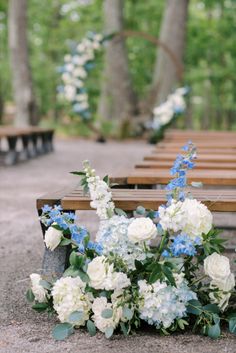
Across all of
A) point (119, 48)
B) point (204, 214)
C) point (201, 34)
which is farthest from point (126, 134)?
point (204, 214)

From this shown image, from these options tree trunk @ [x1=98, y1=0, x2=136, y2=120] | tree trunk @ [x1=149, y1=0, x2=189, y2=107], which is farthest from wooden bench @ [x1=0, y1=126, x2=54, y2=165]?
tree trunk @ [x1=98, y1=0, x2=136, y2=120]

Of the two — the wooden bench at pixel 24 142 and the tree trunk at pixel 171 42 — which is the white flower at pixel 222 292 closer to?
the wooden bench at pixel 24 142

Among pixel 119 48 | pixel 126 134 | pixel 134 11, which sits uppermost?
pixel 134 11

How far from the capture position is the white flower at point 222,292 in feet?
9.62

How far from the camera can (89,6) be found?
29875 mm

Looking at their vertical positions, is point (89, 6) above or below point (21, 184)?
above

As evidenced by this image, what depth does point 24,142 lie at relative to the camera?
1251cm

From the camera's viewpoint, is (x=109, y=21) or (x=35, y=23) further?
(x=35, y=23)

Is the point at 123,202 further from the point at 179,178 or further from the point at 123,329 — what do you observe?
the point at 123,329

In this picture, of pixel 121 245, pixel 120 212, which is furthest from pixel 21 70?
pixel 121 245

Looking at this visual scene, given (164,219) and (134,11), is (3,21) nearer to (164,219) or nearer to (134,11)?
(134,11)

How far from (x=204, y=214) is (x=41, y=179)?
6575mm

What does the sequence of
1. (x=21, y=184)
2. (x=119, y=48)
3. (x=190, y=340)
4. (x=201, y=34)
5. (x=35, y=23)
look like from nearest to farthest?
(x=190, y=340), (x=21, y=184), (x=119, y=48), (x=201, y=34), (x=35, y=23)

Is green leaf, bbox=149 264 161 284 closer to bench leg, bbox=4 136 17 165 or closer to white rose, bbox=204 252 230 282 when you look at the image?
white rose, bbox=204 252 230 282
